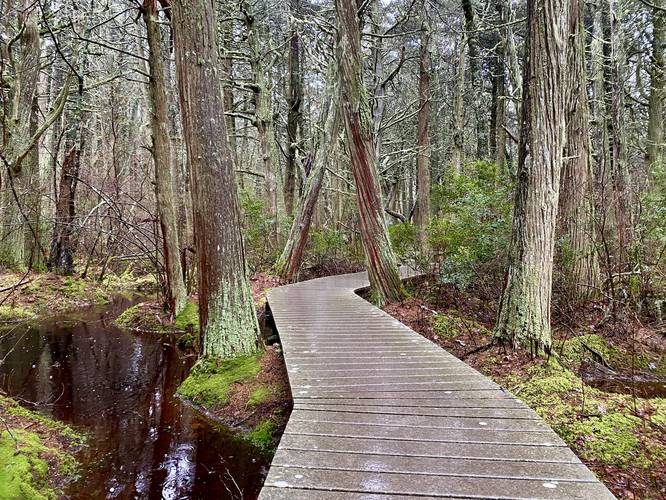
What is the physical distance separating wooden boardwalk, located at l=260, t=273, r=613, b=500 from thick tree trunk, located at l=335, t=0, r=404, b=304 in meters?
4.19

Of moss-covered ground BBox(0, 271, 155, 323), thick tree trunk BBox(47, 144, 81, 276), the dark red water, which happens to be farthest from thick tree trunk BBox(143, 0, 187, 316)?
thick tree trunk BBox(47, 144, 81, 276)

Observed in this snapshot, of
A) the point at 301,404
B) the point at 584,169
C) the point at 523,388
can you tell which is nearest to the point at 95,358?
the point at 301,404

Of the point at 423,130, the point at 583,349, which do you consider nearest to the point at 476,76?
the point at 423,130

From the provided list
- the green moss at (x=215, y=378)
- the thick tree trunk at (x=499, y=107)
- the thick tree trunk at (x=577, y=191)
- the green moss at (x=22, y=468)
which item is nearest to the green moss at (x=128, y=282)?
the green moss at (x=215, y=378)

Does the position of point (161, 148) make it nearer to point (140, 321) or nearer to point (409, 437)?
point (140, 321)

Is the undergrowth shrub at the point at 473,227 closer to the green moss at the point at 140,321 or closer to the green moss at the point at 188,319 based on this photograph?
the green moss at the point at 188,319

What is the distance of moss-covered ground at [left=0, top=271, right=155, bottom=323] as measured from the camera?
33.2 ft

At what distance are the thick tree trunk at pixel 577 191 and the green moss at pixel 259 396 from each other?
5317 millimetres

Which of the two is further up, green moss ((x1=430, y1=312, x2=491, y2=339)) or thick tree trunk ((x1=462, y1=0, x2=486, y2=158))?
thick tree trunk ((x1=462, y1=0, x2=486, y2=158))

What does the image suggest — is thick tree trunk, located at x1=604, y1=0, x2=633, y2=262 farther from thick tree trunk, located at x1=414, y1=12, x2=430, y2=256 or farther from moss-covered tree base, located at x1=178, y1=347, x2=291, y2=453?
moss-covered tree base, located at x1=178, y1=347, x2=291, y2=453

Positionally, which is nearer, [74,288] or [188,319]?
[188,319]

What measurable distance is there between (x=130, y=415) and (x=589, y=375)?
5.86 metres

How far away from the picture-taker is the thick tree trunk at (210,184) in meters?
5.55

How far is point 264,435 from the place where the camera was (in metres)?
4.50
